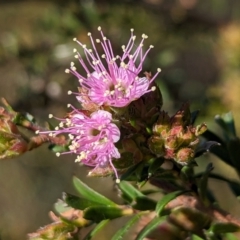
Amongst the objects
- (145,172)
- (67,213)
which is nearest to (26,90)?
(67,213)

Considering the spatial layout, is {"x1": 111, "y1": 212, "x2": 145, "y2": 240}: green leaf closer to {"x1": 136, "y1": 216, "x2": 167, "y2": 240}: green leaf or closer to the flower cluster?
{"x1": 136, "y1": 216, "x2": 167, "y2": 240}: green leaf

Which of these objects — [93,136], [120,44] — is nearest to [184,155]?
[93,136]

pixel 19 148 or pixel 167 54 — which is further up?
pixel 167 54

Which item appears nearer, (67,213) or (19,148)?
(19,148)

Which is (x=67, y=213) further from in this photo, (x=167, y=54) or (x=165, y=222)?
(x=167, y=54)

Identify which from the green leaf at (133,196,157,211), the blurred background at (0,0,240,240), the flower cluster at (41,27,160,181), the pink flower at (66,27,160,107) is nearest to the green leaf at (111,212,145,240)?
the green leaf at (133,196,157,211)

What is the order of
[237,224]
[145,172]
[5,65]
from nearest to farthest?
[145,172], [237,224], [5,65]
